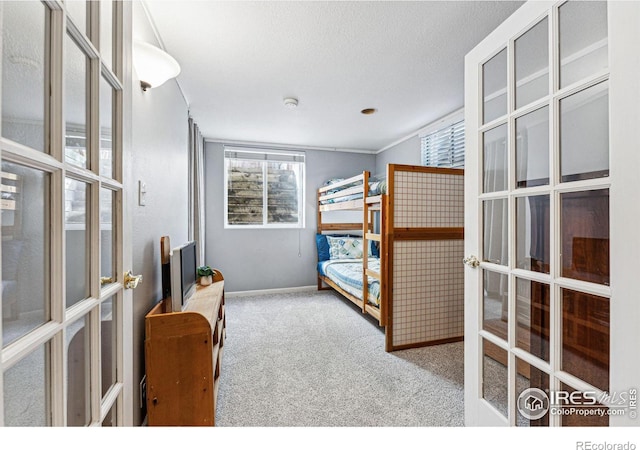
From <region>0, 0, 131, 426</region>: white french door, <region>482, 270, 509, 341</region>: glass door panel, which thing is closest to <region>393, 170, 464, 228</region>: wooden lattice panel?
<region>482, 270, 509, 341</region>: glass door panel

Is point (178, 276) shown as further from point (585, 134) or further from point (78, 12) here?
point (585, 134)

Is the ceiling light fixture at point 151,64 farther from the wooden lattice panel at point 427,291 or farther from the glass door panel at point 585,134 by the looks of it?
the wooden lattice panel at point 427,291

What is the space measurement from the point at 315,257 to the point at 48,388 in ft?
12.8

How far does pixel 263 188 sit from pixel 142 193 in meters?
2.86

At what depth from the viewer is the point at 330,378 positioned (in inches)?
78.0

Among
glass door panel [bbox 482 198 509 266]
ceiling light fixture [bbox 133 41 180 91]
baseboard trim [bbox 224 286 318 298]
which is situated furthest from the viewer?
baseboard trim [bbox 224 286 318 298]

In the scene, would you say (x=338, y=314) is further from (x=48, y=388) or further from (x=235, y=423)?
(x=48, y=388)

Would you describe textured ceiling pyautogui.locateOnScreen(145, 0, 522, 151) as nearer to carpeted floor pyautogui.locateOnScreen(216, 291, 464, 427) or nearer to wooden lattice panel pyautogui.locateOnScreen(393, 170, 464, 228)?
wooden lattice panel pyautogui.locateOnScreen(393, 170, 464, 228)

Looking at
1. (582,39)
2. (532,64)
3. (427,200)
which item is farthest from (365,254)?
(582,39)

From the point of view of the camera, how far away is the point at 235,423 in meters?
1.55

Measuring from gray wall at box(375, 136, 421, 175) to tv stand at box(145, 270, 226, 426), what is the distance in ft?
10.8

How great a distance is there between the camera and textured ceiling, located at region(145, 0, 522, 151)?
1517 mm

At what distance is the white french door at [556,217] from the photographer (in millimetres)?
799

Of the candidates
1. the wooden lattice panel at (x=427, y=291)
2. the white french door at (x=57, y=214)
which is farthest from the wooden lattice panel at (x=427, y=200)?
the white french door at (x=57, y=214)
